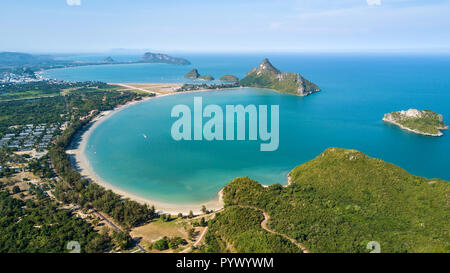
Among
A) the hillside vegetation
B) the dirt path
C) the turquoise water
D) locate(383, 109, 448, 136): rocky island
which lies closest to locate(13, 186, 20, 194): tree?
the turquoise water

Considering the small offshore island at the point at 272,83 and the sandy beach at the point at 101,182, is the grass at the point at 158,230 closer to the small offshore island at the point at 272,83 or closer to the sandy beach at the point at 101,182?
the sandy beach at the point at 101,182

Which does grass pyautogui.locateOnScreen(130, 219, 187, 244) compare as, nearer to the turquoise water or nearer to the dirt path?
the turquoise water

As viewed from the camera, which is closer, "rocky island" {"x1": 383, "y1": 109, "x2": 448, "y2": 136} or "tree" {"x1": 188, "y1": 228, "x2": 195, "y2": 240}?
"tree" {"x1": 188, "y1": 228, "x2": 195, "y2": 240}

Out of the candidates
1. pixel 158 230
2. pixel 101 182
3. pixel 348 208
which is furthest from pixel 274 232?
pixel 101 182

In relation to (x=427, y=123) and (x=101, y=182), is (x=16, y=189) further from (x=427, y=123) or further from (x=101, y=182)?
(x=427, y=123)

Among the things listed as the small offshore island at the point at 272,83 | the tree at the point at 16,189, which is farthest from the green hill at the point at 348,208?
the small offshore island at the point at 272,83
